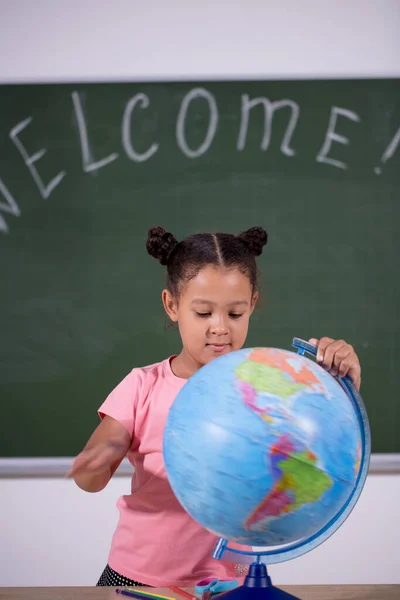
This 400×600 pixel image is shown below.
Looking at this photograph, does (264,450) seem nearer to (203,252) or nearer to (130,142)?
(203,252)

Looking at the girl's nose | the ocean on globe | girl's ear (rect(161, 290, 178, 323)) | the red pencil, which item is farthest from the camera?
girl's ear (rect(161, 290, 178, 323))

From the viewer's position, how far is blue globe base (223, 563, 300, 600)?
102 cm

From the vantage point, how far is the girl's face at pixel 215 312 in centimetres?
140

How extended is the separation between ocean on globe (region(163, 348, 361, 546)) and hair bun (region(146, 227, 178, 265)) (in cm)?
67

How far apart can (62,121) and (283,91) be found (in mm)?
964

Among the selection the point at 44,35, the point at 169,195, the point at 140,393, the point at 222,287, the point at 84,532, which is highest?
the point at 44,35

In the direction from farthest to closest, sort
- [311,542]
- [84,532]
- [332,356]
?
[84,532] → [332,356] → [311,542]

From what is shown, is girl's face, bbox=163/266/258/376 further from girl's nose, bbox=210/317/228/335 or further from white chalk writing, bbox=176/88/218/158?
white chalk writing, bbox=176/88/218/158

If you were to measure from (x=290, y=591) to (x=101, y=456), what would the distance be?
44 cm

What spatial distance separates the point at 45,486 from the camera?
122 inches

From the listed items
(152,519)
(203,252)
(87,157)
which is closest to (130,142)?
(87,157)

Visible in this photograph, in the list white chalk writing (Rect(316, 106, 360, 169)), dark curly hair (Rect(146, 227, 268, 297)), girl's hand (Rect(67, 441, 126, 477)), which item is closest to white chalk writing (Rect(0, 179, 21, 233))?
white chalk writing (Rect(316, 106, 360, 169))

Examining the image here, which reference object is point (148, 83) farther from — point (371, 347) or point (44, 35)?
point (371, 347)

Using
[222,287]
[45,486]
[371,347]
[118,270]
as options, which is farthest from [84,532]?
[222,287]
